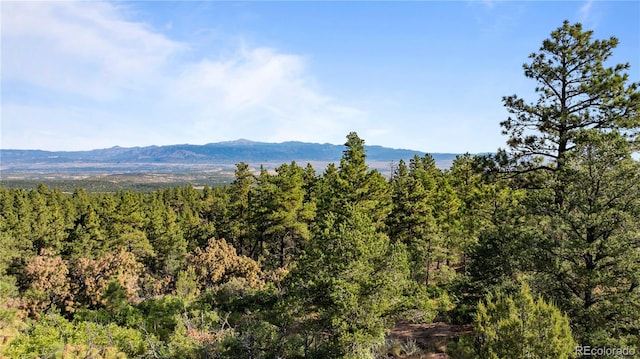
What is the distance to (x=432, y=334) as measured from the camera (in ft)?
55.1

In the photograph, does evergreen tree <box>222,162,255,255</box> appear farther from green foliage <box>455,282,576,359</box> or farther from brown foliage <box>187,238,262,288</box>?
green foliage <box>455,282,576,359</box>

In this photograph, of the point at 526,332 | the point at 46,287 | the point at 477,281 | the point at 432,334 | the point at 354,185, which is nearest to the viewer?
the point at 526,332

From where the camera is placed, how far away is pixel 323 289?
44.5 ft

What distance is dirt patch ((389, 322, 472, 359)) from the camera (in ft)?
48.6

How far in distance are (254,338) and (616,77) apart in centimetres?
1564

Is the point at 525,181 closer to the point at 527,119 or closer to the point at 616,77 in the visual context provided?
the point at 527,119

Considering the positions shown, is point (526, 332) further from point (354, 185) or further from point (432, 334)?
point (354, 185)

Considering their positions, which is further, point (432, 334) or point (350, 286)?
point (432, 334)

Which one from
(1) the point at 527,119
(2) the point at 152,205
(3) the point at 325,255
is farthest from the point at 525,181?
(2) the point at 152,205

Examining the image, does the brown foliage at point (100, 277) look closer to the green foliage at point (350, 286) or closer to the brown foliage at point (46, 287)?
the brown foliage at point (46, 287)

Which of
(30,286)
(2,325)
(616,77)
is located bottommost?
(30,286)

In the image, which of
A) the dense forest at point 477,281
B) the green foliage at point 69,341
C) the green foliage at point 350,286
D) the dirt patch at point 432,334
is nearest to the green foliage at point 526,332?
the dense forest at point 477,281

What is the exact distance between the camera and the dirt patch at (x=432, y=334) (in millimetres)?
14820

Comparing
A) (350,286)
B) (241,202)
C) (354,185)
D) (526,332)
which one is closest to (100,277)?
(241,202)
